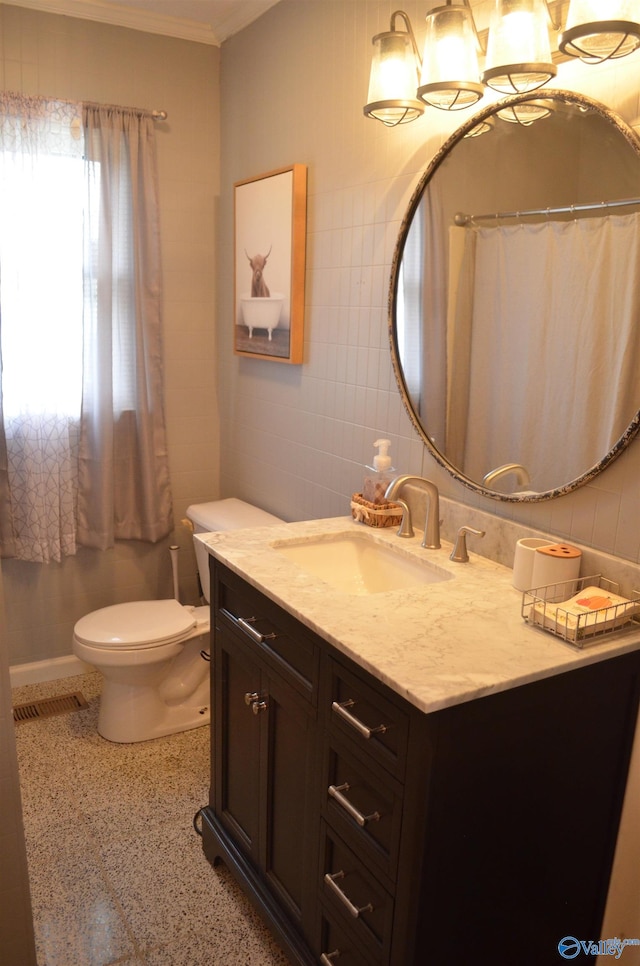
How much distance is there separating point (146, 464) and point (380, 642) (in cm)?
194

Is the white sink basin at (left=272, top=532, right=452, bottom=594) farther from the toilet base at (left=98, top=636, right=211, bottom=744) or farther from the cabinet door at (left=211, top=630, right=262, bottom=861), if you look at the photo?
the toilet base at (left=98, top=636, right=211, bottom=744)

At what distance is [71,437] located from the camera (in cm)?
302

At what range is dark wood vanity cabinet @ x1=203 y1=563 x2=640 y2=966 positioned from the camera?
1.30 m

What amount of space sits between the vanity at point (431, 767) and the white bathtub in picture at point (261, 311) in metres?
1.17

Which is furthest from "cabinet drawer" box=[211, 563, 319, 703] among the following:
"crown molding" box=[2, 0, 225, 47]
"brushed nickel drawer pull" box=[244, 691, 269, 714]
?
"crown molding" box=[2, 0, 225, 47]

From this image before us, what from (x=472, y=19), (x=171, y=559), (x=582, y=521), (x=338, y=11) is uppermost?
(x=338, y=11)

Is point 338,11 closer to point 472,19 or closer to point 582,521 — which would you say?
point 472,19

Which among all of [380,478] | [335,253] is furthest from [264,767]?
[335,253]

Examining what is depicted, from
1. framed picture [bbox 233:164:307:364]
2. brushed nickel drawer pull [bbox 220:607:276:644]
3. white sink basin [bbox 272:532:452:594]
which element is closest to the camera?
brushed nickel drawer pull [bbox 220:607:276:644]

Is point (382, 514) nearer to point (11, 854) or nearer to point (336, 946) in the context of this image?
point (336, 946)

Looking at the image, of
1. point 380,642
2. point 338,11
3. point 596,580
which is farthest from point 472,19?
point 380,642

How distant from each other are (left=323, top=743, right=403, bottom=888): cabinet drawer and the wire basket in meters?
0.41

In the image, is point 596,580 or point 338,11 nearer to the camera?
point 596,580

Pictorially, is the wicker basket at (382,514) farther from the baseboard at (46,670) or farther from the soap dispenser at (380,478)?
the baseboard at (46,670)
